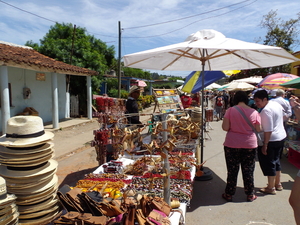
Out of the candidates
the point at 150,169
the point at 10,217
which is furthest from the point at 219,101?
the point at 10,217

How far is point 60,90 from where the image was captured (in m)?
13.3

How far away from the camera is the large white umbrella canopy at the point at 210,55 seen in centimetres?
332

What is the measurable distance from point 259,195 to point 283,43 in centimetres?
2051

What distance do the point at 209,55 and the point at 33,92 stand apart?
30.9 ft

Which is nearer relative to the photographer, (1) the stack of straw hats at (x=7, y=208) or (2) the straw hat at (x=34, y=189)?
(1) the stack of straw hats at (x=7, y=208)

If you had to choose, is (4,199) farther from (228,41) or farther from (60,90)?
(60,90)

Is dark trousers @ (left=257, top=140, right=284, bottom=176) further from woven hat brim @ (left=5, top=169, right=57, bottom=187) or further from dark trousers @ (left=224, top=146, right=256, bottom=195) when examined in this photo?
woven hat brim @ (left=5, top=169, right=57, bottom=187)

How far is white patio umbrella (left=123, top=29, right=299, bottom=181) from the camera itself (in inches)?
131

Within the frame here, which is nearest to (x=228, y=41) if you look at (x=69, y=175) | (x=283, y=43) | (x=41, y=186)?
(x=41, y=186)

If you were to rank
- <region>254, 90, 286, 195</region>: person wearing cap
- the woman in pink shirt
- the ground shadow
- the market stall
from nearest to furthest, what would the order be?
the market stall
the woman in pink shirt
<region>254, 90, 286, 195</region>: person wearing cap
the ground shadow

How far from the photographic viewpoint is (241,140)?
355 cm

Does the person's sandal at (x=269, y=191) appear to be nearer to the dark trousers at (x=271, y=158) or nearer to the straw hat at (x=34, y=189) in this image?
the dark trousers at (x=271, y=158)

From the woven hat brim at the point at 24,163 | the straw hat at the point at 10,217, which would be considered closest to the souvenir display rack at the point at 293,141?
the woven hat brim at the point at 24,163

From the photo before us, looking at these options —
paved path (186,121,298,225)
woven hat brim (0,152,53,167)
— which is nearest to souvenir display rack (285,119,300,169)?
paved path (186,121,298,225)
